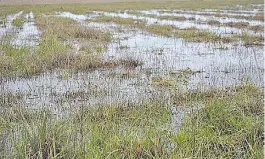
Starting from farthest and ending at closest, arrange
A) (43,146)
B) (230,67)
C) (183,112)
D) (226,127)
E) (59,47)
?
(59,47), (230,67), (183,112), (226,127), (43,146)

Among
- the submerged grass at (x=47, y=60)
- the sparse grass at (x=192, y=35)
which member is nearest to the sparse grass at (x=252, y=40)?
the sparse grass at (x=192, y=35)

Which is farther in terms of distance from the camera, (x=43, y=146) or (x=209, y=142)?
(x=209, y=142)

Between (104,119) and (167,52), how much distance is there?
779 cm

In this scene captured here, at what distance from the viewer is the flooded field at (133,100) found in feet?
15.0

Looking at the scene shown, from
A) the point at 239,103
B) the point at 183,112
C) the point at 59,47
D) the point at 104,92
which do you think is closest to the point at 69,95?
the point at 104,92

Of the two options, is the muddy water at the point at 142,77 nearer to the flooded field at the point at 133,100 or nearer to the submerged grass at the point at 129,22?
the flooded field at the point at 133,100

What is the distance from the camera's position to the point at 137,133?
4949 mm

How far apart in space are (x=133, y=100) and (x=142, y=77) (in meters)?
2.30

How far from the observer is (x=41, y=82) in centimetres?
884

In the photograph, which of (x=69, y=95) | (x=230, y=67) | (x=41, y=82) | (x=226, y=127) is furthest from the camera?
(x=230, y=67)

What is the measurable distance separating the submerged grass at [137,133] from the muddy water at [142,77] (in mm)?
792

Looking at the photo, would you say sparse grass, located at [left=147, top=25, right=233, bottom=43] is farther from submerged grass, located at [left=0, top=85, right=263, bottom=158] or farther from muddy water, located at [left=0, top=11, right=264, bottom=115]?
submerged grass, located at [left=0, top=85, right=263, bottom=158]

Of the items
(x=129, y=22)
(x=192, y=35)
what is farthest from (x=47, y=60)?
(x=129, y=22)

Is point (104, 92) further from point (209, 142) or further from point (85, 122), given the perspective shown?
point (209, 142)
